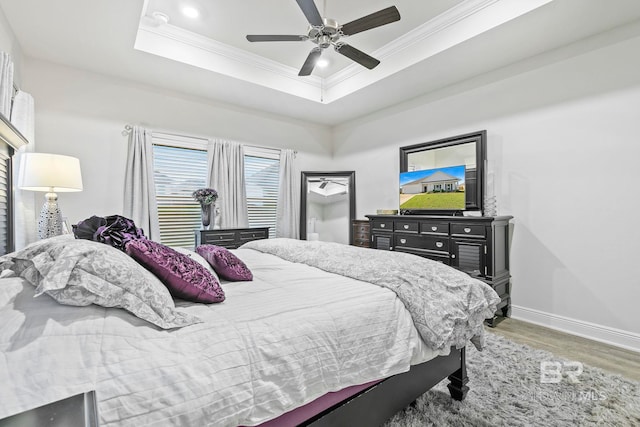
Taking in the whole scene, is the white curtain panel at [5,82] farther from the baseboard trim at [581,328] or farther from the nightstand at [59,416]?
the baseboard trim at [581,328]

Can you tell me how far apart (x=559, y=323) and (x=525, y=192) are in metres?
1.35

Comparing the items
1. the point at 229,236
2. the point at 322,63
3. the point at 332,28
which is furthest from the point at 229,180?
the point at 332,28

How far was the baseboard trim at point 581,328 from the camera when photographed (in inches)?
101

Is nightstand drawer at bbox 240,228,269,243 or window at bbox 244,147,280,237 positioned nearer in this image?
nightstand drawer at bbox 240,228,269,243

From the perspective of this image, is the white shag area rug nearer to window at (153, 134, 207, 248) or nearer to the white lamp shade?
the white lamp shade

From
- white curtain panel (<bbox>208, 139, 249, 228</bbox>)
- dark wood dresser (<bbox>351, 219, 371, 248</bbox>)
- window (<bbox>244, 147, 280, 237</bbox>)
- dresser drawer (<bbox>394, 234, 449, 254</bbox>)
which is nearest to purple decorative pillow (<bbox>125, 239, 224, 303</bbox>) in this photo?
dresser drawer (<bbox>394, 234, 449, 254</bbox>)

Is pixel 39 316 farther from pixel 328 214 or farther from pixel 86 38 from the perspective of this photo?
pixel 328 214

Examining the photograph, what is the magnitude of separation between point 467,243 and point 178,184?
12.4 feet

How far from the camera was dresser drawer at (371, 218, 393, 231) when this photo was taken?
399cm

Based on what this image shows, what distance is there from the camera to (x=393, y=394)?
1396mm

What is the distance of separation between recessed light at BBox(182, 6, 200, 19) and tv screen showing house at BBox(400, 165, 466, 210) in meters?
3.03

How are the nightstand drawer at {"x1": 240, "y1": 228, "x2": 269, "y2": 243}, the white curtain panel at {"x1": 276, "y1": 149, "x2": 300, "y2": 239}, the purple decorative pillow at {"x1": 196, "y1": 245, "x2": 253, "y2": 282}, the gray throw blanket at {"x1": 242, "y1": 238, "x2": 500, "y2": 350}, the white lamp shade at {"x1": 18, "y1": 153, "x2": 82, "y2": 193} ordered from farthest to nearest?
1. the white curtain panel at {"x1": 276, "y1": 149, "x2": 300, "y2": 239}
2. the nightstand drawer at {"x1": 240, "y1": 228, "x2": 269, "y2": 243}
3. the white lamp shade at {"x1": 18, "y1": 153, "x2": 82, "y2": 193}
4. the purple decorative pillow at {"x1": 196, "y1": 245, "x2": 253, "y2": 282}
5. the gray throw blanket at {"x1": 242, "y1": 238, "x2": 500, "y2": 350}

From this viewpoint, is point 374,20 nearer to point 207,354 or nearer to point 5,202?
point 207,354

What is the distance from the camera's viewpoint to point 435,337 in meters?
1.38
